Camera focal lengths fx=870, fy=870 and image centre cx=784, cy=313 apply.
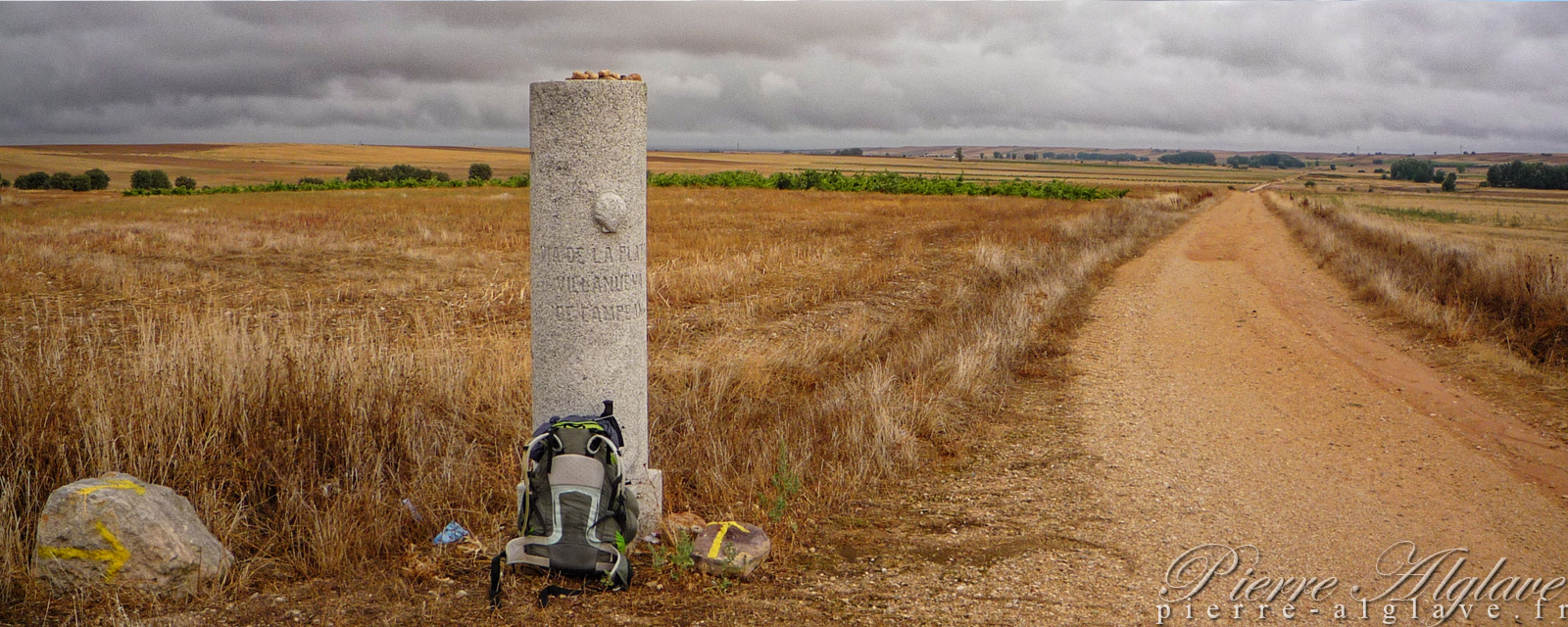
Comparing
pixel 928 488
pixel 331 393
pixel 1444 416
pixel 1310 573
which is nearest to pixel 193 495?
pixel 331 393

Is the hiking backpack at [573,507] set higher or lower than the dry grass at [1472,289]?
lower

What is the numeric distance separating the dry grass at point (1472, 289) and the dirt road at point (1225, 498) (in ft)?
4.12

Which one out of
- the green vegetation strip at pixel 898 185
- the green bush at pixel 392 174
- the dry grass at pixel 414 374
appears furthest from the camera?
the green bush at pixel 392 174

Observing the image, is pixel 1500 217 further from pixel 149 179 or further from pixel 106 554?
pixel 149 179

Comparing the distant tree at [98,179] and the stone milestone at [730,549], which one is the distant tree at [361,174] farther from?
the stone milestone at [730,549]

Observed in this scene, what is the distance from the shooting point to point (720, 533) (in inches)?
166

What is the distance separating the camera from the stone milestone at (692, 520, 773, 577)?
159 inches

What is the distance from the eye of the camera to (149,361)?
17.8 ft

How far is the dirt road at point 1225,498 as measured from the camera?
4.08 m

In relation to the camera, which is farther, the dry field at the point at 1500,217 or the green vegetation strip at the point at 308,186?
the green vegetation strip at the point at 308,186

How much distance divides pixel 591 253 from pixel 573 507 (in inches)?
48.0

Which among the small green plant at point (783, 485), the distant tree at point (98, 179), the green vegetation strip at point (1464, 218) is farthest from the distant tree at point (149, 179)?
the green vegetation strip at point (1464, 218)

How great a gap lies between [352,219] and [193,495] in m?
25.0

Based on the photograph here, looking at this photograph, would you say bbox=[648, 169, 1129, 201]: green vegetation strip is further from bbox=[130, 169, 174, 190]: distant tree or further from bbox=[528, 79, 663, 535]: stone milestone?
bbox=[528, 79, 663, 535]: stone milestone
